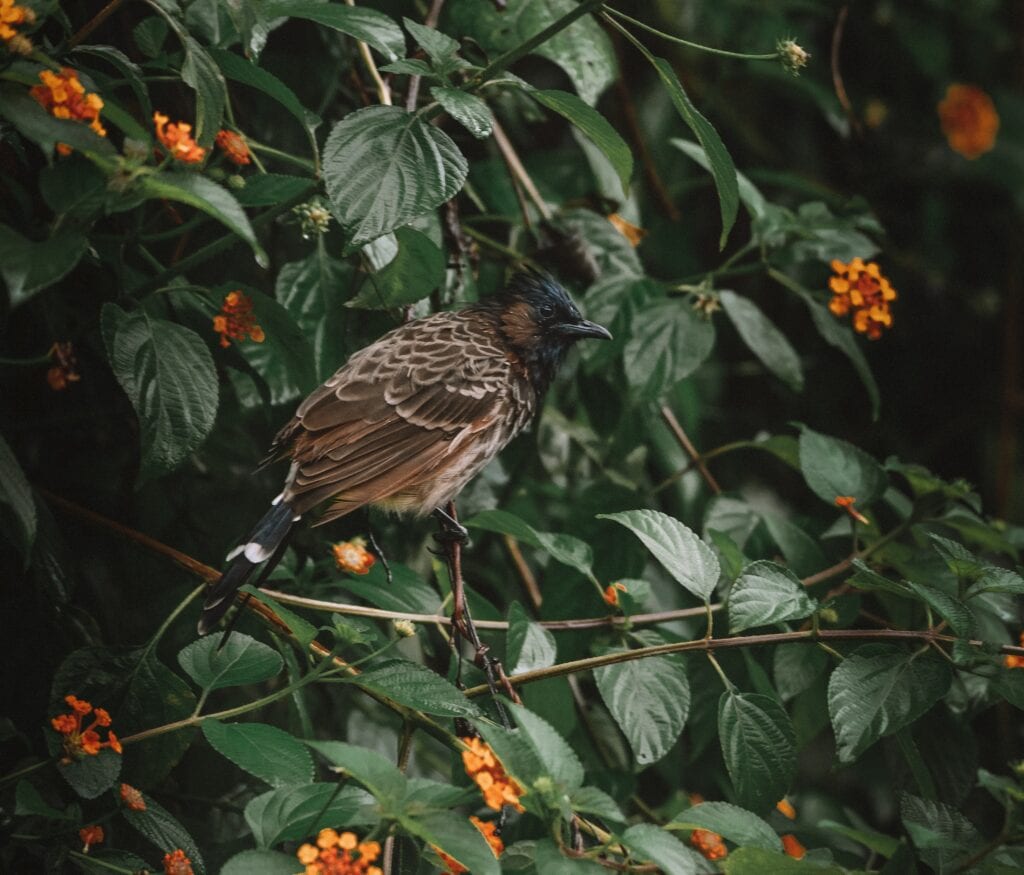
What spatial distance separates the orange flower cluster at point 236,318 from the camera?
212 cm

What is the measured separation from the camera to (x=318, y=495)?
7.44 feet

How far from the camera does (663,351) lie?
9.11 feet

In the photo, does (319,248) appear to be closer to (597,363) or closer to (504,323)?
(504,323)

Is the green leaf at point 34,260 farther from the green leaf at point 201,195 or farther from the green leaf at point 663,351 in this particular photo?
the green leaf at point 663,351

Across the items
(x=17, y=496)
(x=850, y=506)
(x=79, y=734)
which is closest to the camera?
(x=17, y=496)

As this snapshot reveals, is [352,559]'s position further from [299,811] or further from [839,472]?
[839,472]

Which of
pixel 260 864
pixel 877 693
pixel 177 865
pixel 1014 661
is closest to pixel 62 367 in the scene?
pixel 177 865

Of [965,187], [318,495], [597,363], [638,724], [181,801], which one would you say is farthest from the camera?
[965,187]

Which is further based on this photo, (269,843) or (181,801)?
(181,801)

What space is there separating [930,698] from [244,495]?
1.58 metres

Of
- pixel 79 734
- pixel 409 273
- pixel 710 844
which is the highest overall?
pixel 409 273

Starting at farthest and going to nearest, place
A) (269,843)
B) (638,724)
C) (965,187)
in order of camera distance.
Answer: (965,187) < (638,724) < (269,843)

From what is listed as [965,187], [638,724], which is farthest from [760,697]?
[965,187]

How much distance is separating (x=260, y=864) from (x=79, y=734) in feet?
1.45
